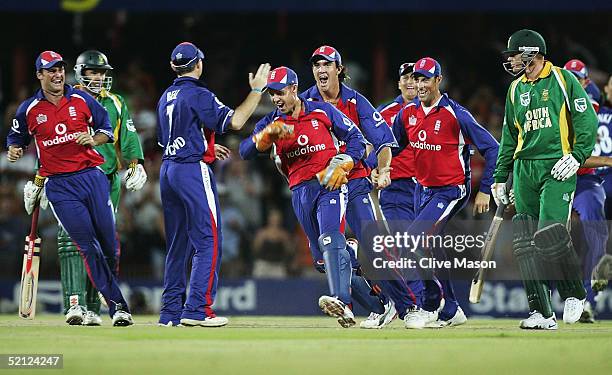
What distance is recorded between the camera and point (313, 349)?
8844 millimetres

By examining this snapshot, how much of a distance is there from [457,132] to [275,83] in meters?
1.91

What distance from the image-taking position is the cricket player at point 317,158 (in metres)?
10.4

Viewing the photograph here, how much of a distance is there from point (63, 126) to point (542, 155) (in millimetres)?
4158

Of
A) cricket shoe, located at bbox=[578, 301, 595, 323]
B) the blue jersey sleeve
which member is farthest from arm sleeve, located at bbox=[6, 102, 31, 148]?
cricket shoe, located at bbox=[578, 301, 595, 323]

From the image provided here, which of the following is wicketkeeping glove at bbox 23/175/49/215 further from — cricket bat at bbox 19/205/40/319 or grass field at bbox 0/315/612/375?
grass field at bbox 0/315/612/375

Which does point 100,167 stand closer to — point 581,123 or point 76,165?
point 76,165

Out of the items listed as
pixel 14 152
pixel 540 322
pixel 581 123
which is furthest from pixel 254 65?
pixel 540 322

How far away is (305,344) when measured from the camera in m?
9.26

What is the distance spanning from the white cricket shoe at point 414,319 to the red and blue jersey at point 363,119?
1.33 metres

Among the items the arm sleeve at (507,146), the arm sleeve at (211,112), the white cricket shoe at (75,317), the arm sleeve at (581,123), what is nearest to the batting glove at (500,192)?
A: the arm sleeve at (507,146)

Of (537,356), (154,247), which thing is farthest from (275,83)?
(154,247)

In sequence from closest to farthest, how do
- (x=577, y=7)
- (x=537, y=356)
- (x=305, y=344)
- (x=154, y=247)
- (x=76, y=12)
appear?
(x=537, y=356) < (x=305, y=344) < (x=154, y=247) < (x=577, y=7) < (x=76, y=12)

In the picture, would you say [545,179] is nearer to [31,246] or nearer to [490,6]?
[31,246]

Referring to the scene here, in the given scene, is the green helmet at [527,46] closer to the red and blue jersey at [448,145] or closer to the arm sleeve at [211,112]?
the red and blue jersey at [448,145]
